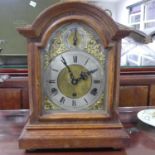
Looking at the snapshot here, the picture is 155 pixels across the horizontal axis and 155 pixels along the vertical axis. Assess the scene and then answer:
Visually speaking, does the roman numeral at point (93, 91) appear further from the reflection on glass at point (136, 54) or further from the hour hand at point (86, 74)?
the reflection on glass at point (136, 54)

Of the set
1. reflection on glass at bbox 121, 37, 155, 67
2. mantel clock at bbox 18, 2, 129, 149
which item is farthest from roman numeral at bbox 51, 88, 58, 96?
reflection on glass at bbox 121, 37, 155, 67

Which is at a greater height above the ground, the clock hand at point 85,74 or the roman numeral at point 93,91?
the clock hand at point 85,74

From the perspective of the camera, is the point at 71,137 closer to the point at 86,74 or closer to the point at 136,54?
the point at 86,74

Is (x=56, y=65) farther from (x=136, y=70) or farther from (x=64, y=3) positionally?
(x=136, y=70)

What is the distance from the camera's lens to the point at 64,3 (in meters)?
0.44

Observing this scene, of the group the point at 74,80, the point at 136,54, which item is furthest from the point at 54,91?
the point at 136,54

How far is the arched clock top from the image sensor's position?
1.45ft

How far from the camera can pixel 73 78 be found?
1.59ft

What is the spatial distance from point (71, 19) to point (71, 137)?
0.22 m

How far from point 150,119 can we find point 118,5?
556cm

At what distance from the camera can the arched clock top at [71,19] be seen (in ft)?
1.45

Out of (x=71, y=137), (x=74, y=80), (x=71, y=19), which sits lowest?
(x=71, y=137)

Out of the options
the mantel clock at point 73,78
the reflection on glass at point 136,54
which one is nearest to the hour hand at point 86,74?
the mantel clock at point 73,78

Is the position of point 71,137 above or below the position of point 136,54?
below
